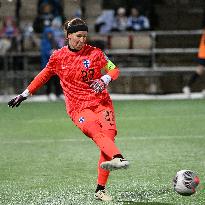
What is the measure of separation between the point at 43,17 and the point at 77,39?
52.7 ft

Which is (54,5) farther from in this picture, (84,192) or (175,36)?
(84,192)

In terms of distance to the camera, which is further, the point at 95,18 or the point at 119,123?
the point at 95,18

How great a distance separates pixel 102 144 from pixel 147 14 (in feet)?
61.3

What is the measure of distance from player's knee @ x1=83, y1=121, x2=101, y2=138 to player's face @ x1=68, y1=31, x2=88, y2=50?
0.88 metres

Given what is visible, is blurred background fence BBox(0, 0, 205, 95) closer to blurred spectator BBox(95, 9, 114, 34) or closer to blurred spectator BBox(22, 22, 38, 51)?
blurred spectator BBox(22, 22, 38, 51)

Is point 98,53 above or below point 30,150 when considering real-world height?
above

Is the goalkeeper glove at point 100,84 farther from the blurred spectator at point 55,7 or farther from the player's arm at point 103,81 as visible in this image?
the blurred spectator at point 55,7

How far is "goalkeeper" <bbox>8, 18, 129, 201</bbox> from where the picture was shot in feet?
28.3

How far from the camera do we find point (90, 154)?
1286 cm

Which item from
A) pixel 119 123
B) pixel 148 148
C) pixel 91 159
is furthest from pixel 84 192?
pixel 119 123

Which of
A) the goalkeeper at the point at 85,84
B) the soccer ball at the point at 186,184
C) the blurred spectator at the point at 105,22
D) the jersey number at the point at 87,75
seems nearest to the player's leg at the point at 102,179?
the goalkeeper at the point at 85,84

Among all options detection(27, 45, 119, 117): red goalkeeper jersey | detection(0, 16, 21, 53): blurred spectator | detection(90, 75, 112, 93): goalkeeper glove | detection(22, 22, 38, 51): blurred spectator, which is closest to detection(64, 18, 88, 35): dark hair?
detection(27, 45, 119, 117): red goalkeeper jersey

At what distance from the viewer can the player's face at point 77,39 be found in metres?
8.77

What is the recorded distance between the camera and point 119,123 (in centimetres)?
1722
